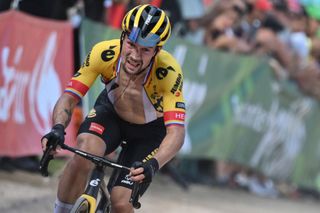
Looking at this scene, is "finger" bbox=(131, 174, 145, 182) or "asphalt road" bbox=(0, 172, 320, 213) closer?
"finger" bbox=(131, 174, 145, 182)

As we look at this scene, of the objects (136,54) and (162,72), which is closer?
(136,54)

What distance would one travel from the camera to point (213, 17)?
12.5m

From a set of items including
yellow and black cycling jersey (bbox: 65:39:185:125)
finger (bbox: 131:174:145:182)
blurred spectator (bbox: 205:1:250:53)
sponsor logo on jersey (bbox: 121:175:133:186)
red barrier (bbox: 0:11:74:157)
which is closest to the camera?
finger (bbox: 131:174:145:182)

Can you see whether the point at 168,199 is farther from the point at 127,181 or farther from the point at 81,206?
the point at 81,206

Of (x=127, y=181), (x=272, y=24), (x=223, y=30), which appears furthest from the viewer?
(x=272, y=24)

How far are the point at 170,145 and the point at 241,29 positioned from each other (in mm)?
7419

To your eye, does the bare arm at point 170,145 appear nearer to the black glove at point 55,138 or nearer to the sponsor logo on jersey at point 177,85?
the sponsor logo on jersey at point 177,85

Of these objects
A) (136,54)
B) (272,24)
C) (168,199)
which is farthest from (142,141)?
(272,24)

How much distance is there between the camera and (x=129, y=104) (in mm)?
6727

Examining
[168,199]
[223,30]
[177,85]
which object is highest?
[177,85]

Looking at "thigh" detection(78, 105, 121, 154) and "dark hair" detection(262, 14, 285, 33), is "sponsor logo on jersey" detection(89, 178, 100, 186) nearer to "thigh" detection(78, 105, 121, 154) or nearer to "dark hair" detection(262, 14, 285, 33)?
"thigh" detection(78, 105, 121, 154)

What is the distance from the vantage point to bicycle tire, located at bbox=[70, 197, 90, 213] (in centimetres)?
570

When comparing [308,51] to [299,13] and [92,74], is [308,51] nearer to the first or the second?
[299,13]

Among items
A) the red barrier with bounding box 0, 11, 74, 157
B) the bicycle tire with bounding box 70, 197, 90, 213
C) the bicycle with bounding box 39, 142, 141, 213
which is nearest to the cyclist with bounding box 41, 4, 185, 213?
the bicycle with bounding box 39, 142, 141, 213
